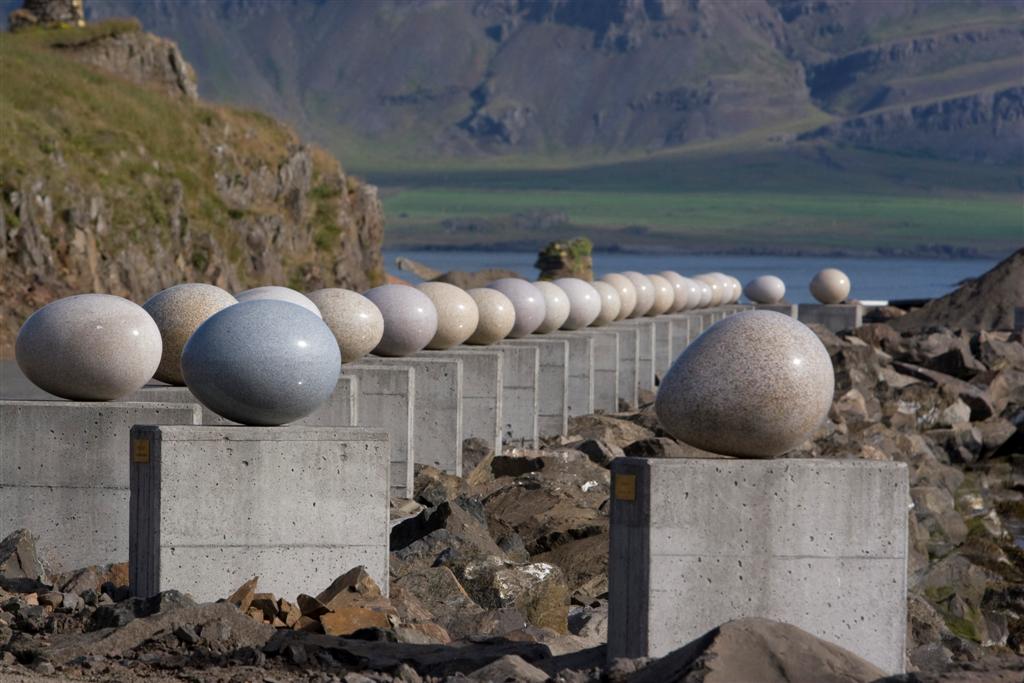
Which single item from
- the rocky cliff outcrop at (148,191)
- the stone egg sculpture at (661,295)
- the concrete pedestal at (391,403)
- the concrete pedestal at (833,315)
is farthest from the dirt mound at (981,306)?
the concrete pedestal at (391,403)

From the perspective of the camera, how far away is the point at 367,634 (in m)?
10.3

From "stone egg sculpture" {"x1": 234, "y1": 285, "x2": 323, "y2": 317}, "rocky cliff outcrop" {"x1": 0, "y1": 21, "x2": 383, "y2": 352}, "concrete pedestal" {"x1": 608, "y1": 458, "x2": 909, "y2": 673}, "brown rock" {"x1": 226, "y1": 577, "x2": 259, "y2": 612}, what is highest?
"rocky cliff outcrop" {"x1": 0, "y1": 21, "x2": 383, "y2": 352}

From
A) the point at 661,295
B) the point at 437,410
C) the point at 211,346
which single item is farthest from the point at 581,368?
the point at 211,346

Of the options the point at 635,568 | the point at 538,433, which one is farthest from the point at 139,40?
the point at 635,568

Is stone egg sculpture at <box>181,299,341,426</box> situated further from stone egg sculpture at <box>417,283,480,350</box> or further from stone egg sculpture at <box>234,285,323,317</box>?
stone egg sculpture at <box>417,283,480,350</box>

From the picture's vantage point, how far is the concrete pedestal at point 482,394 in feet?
66.9

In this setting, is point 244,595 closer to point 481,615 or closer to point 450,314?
point 481,615

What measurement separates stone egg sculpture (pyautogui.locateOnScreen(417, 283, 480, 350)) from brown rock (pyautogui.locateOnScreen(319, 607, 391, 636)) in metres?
9.72

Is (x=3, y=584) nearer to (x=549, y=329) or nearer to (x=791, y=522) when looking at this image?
(x=791, y=522)

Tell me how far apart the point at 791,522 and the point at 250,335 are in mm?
3572

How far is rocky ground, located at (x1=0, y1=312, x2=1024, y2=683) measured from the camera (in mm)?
9055

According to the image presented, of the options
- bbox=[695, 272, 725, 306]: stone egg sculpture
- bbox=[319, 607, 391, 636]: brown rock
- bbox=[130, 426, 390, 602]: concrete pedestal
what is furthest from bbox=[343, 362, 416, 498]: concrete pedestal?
bbox=[695, 272, 725, 306]: stone egg sculpture

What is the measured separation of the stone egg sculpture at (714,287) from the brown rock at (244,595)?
1234 inches

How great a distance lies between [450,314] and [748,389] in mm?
10755
